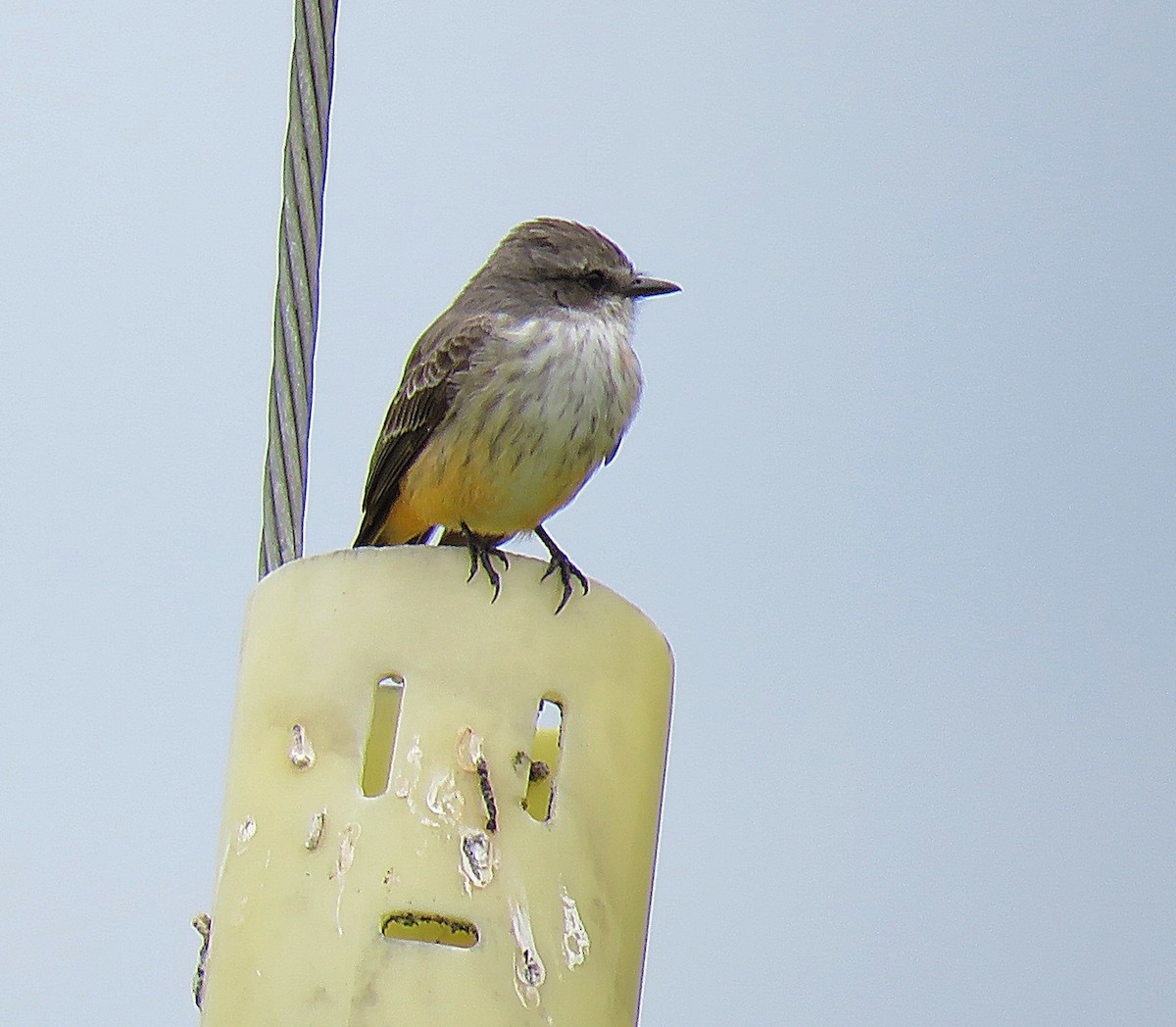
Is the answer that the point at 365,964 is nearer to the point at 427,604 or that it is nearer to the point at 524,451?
the point at 427,604

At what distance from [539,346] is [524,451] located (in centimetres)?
35

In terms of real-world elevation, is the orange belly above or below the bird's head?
below

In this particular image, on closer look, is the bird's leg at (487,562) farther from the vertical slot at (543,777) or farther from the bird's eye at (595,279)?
the bird's eye at (595,279)

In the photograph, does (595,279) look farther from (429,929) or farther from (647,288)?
(429,929)

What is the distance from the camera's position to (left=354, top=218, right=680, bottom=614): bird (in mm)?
5293

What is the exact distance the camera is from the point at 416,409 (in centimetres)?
564

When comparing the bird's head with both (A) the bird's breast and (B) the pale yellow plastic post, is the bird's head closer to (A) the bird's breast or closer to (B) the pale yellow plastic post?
(A) the bird's breast

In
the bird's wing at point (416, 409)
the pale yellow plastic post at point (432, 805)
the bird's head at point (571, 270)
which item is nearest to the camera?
the pale yellow plastic post at point (432, 805)

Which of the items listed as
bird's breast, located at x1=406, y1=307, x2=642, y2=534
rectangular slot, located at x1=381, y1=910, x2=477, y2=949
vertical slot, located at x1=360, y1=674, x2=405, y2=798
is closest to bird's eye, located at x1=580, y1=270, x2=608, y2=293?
bird's breast, located at x1=406, y1=307, x2=642, y2=534

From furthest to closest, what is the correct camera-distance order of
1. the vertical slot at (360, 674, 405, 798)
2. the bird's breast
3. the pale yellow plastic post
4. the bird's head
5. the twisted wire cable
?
the bird's head < the bird's breast < the twisted wire cable < the vertical slot at (360, 674, 405, 798) < the pale yellow plastic post

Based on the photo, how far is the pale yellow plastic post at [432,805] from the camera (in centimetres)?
326

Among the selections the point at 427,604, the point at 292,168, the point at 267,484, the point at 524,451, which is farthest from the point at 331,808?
the point at 524,451

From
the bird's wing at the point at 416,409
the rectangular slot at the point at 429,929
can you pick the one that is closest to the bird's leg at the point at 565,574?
the rectangular slot at the point at 429,929

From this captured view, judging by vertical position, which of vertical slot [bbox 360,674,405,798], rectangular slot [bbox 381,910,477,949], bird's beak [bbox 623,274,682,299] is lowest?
rectangular slot [bbox 381,910,477,949]
